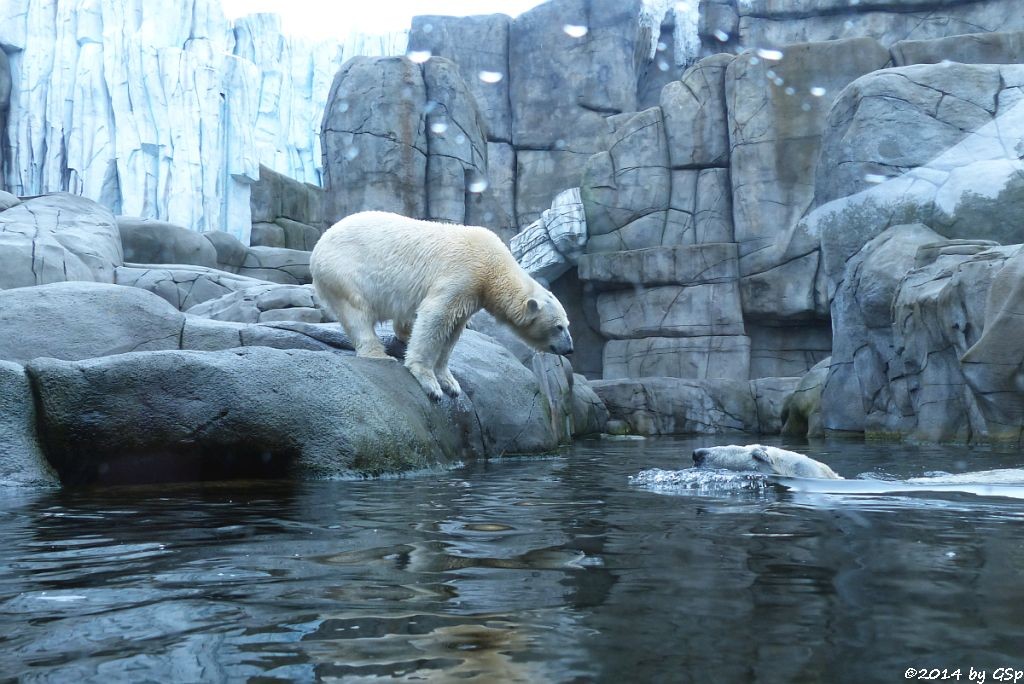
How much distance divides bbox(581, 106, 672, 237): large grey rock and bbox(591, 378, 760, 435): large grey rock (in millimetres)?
5747

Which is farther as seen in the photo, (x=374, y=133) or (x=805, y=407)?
(x=374, y=133)

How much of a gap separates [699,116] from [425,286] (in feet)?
47.7

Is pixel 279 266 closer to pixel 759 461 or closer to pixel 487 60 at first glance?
pixel 487 60

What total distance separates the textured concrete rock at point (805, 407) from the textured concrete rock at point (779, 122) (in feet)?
15.9

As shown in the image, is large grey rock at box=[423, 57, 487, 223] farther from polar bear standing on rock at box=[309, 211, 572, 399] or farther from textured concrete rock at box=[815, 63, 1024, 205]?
polar bear standing on rock at box=[309, 211, 572, 399]

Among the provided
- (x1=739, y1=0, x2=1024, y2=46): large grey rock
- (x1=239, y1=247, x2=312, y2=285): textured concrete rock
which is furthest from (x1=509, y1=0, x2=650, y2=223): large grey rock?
(x1=239, y1=247, x2=312, y2=285): textured concrete rock

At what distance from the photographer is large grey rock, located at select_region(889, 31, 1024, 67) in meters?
17.0

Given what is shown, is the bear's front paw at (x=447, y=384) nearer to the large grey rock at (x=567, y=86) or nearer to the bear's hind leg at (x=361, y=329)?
the bear's hind leg at (x=361, y=329)

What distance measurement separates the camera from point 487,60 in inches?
1025

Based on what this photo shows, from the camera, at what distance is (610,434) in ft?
47.4

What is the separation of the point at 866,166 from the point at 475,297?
31.0 ft

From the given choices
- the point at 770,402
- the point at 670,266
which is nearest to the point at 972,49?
the point at 670,266

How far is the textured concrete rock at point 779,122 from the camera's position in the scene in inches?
706

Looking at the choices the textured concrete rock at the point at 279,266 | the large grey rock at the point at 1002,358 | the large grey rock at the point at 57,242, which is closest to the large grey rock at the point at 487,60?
the textured concrete rock at the point at 279,266
